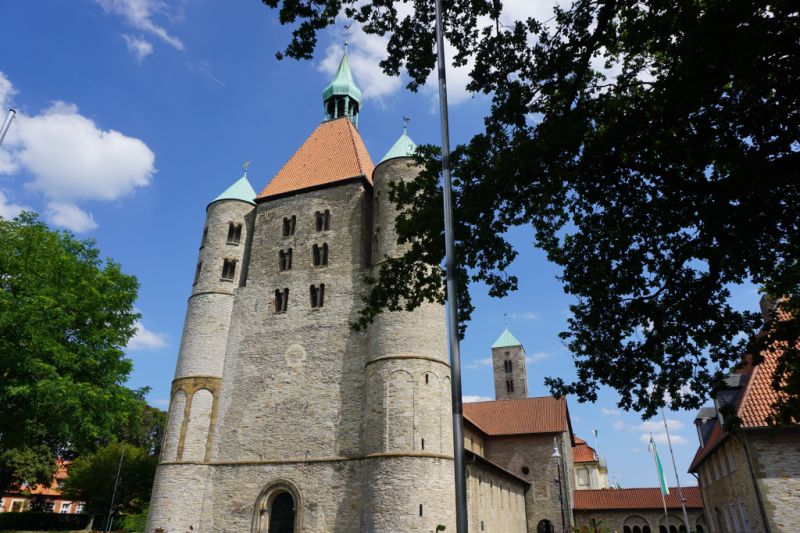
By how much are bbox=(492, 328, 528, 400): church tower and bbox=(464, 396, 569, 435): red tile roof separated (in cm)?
1626

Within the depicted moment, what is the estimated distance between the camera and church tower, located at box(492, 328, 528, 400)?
62.4 m

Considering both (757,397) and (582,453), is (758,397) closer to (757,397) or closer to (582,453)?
(757,397)

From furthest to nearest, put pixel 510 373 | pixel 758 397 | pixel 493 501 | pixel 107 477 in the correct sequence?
1. pixel 510 373
2. pixel 107 477
3. pixel 493 501
4. pixel 758 397

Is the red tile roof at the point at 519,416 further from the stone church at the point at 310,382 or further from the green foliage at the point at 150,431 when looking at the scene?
the green foliage at the point at 150,431

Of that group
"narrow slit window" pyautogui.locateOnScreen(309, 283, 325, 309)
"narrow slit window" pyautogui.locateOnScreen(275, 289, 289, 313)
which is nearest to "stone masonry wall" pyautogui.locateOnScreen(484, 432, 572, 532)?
"narrow slit window" pyautogui.locateOnScreen(309, 283, 325, 309)

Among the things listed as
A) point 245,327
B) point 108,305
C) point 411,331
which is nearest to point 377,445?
point 411,331

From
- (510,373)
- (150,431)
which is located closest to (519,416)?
(510,373)

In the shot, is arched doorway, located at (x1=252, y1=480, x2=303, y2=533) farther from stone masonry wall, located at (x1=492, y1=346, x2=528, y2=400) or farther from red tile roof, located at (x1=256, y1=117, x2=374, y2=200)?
stone masonry wall, located at (x1=492, y1=346, x2=528, y2=400)

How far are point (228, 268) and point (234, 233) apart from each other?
2238 mm

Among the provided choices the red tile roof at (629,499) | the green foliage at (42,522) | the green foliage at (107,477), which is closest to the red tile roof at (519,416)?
the red tile roof at (629,499)

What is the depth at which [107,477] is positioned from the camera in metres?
→ 36.9

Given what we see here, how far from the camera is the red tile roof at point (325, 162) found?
29266mm

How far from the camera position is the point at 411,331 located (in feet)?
75.4

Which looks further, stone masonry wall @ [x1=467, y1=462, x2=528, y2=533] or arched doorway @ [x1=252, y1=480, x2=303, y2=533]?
stone masonry wall @ [x1=467, y1=462, x2=528, y2=533]
